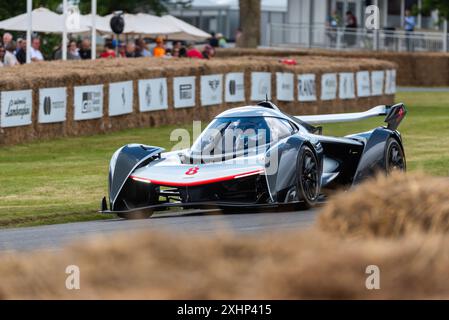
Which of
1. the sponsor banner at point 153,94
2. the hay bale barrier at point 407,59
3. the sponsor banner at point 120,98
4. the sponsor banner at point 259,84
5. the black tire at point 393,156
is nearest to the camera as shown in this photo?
the black tire at point 393,156

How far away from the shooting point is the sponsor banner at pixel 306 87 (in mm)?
31141

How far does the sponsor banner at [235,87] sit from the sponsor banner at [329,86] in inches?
129

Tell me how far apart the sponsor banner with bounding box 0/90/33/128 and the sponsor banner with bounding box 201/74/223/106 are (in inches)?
272

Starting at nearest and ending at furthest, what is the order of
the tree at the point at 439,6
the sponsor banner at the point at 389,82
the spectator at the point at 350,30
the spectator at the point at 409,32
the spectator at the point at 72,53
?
1. the spectator at the point at 72,53
2. the sponsor banner at the point at 389,82
3. the tree at the point at 439,6
4. the spectator at the point at 409,32
5. the spectator at the point at 350,30

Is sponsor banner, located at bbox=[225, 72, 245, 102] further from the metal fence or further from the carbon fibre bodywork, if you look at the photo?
the metal fence

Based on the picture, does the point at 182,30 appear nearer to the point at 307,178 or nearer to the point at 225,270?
the point at 307,178

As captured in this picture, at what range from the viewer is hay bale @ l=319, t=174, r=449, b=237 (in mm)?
4961

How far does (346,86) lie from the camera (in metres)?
33.2

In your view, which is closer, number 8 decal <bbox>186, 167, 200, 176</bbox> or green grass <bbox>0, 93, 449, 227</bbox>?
number 8 decal <bbox>186, 167, 200, 176</bbox>

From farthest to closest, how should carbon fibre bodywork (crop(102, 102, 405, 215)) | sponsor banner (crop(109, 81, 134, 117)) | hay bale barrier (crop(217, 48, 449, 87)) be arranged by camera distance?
hay bale barrier (crop(217, 48, 449, 87)), sponsor banner (crop(109, 81, 134, 117)), carbon fibre bodywork (crop(102, 102, 405, 215))

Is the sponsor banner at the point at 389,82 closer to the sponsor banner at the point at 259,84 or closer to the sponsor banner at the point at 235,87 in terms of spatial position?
the sponsor banner at the point at 259,84

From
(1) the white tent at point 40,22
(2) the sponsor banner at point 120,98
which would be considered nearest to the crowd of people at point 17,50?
(1) the white tent at point 40,22

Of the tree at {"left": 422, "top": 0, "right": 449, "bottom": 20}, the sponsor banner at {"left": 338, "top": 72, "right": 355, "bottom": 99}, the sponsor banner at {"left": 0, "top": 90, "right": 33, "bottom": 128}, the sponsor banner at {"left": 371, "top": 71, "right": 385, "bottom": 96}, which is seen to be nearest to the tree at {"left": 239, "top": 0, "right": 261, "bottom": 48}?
the tree at {"left": 422, "top": 0, "right": 449, "bottom": 20}

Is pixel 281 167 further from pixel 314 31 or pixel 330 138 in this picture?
pixel 314 31
